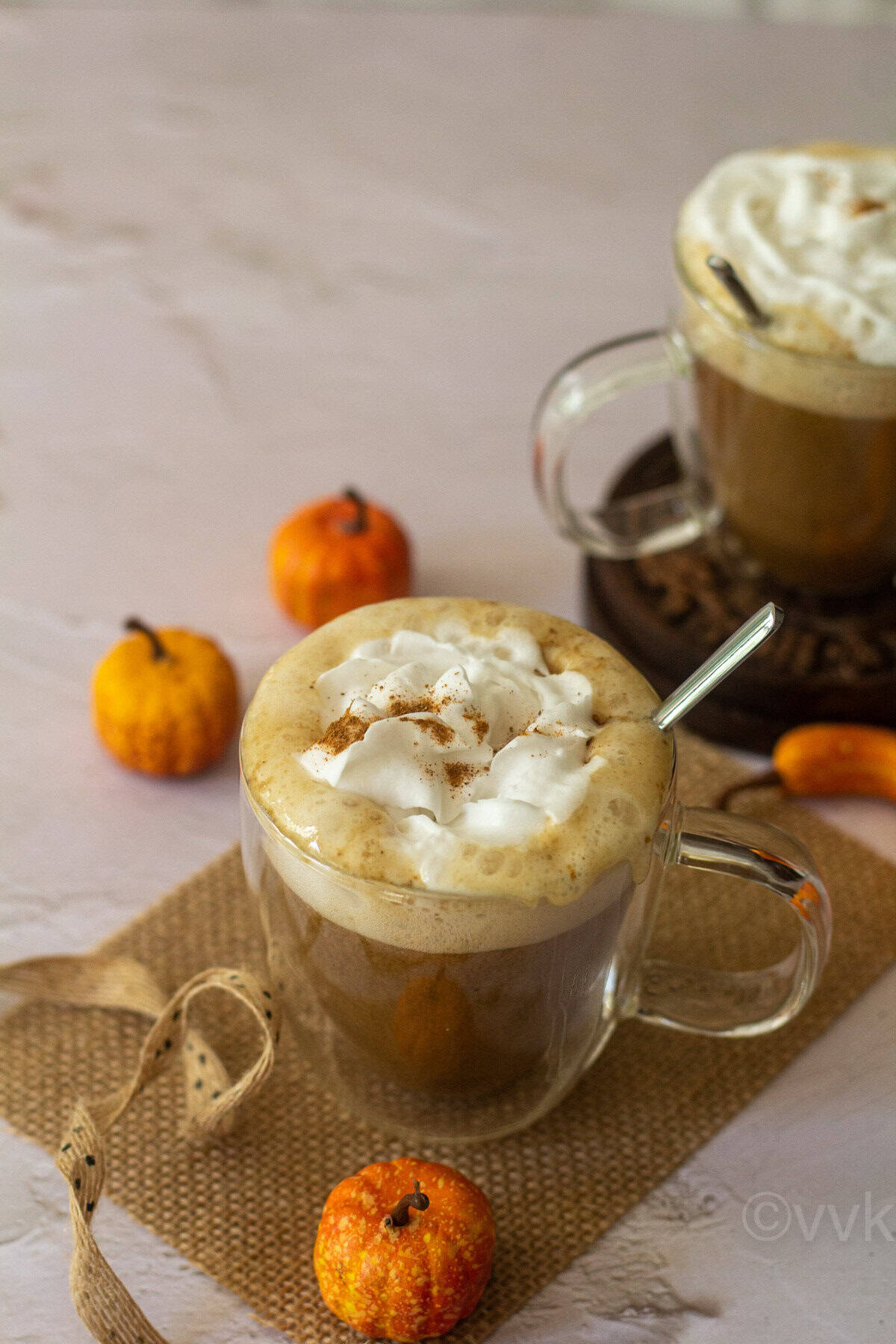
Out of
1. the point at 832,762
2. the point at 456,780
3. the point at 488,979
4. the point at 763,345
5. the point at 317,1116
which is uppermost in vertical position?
the point at 763,345

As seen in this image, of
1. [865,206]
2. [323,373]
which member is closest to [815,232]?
[865,206]

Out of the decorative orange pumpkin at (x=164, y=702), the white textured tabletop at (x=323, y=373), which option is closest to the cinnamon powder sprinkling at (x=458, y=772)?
the white textured tabletop at (x=323, y=373)

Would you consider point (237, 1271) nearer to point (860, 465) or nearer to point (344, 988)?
point (344, 988)

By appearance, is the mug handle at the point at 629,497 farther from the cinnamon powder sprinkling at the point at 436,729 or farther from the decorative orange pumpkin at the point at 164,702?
the cinnamon powder sprinkling at the point at 436,729

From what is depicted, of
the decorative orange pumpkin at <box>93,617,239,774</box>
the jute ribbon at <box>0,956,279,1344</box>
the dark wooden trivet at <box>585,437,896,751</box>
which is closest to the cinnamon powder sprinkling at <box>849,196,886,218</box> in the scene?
the dark wooden trivet at <box>585,437,896,751</box>

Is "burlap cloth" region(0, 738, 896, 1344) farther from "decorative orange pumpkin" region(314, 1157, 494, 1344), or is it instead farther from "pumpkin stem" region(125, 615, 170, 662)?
"pumpkin stem" region(125, 615, 170, 662)

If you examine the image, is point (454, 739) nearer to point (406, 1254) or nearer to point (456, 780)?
point (456, 780)
